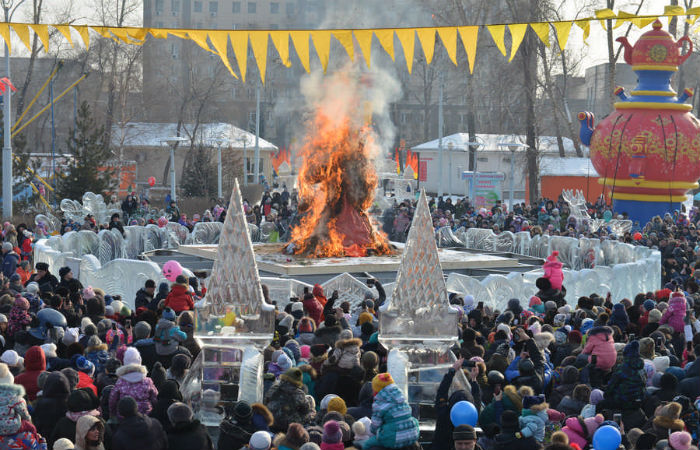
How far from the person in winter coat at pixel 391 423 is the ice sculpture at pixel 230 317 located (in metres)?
2.69

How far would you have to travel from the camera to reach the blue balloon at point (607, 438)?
7.17 metres

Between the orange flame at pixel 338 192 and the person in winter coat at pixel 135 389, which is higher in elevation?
the orange flame at pixel 338 192

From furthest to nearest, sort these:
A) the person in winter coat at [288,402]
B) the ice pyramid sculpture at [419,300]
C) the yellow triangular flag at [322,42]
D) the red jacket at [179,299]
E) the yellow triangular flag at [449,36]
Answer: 1. the yellow triangular flag at [322,42]
2. the yellow triangular flag at [449,36]
3. the red jacket at [179,299]
4. the ice pyramid sculpture at [419,300]
5. the person in winter coat at [288,402]

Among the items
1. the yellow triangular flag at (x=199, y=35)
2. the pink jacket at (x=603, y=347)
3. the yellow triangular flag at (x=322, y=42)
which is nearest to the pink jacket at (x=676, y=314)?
the pink jacket at (x=603, y=347)

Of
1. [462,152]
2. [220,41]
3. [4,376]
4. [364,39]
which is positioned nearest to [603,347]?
[4,376]

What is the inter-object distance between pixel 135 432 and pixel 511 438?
263 cm

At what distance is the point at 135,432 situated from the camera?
6938 mm

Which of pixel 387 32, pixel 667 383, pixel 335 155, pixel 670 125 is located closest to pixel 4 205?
pixel 335 155

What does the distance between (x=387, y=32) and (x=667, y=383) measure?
971 centimetres

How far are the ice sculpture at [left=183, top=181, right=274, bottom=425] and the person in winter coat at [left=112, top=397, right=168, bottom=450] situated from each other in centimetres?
269

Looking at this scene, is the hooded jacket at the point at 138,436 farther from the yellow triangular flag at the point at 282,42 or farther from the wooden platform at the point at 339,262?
the wooden platform at the point at 339,262

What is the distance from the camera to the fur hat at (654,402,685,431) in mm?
7395

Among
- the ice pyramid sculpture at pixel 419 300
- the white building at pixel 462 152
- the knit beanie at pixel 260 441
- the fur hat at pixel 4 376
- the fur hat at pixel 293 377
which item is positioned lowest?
the knit beanie at pixel 260 441

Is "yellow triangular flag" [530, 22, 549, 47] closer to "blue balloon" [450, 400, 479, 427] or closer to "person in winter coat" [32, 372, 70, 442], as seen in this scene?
"blue balloon" [450, 400, 479, 427]
